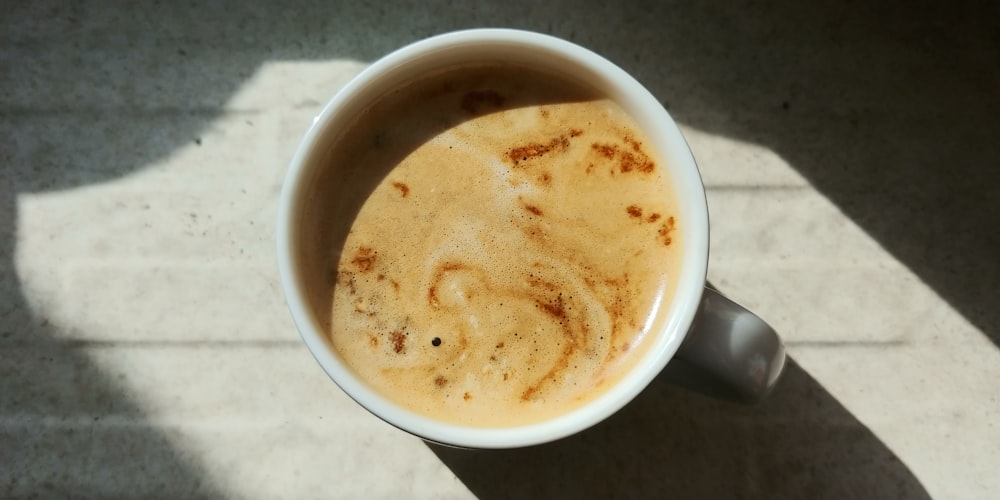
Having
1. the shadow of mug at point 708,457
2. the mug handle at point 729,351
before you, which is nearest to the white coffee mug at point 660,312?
the mug handle at point 729,351

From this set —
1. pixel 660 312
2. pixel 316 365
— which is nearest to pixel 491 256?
pixel 660 312

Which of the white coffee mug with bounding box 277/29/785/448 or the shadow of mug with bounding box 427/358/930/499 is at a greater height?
the white coffee mug with bounding box 277/29/785/448

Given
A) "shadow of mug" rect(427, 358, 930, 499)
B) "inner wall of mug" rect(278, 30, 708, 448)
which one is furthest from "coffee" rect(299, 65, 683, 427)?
"shadow of mug" rect(427, 358, 930, 499)

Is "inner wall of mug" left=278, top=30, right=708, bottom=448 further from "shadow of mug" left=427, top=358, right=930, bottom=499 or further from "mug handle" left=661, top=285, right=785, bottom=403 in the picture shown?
"shadow of mug" left=427, top=358, right=930, bottom=499

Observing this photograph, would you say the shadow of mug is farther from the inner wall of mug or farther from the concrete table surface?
the inner wall of mug

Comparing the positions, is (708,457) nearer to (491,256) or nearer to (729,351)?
(729,351)

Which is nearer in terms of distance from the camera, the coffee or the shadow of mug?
the coffee

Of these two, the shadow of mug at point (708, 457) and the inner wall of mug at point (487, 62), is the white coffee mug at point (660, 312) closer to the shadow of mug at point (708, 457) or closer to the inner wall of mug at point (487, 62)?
the inner wall of mug at point (487, 62)
